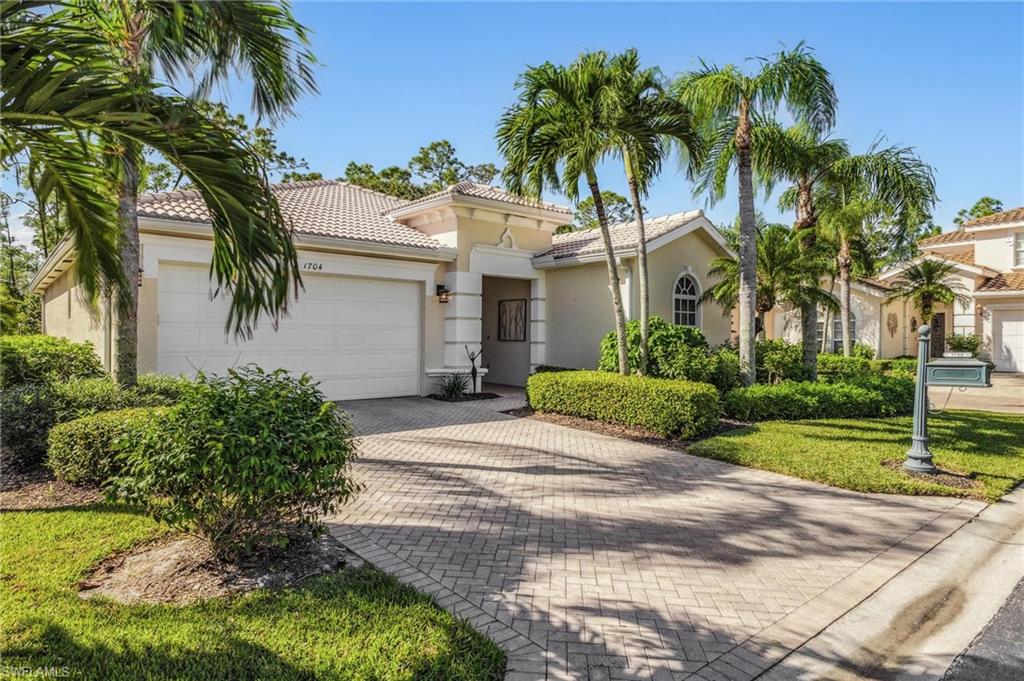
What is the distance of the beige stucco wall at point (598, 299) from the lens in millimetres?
14336

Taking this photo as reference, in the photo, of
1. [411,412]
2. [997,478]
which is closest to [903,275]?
[997,478]

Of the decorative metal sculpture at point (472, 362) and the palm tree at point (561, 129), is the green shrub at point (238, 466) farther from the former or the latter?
the decorative metal sculpture at point (472, 362)

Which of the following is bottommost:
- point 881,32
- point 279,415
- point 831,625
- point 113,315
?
point 831,625

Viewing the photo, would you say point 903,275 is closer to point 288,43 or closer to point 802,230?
point 802,230

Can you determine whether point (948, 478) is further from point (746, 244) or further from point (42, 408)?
point (42, 408)

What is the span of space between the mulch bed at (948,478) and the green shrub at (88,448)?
9215 millimetres

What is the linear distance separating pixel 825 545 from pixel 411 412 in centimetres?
829

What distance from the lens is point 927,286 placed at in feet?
73.8

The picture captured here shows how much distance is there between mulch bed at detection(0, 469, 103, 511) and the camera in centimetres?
571

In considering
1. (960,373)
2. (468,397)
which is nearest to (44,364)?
(468,397)

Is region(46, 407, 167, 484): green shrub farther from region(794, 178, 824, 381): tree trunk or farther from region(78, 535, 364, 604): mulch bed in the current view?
region(794, 178, 824, 381): tree trunk

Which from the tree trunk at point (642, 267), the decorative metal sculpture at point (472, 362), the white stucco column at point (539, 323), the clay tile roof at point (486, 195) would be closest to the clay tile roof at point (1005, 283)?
the clay tile roof at point (486, 195)

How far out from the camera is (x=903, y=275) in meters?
23.9

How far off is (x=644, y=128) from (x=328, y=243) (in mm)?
7040
